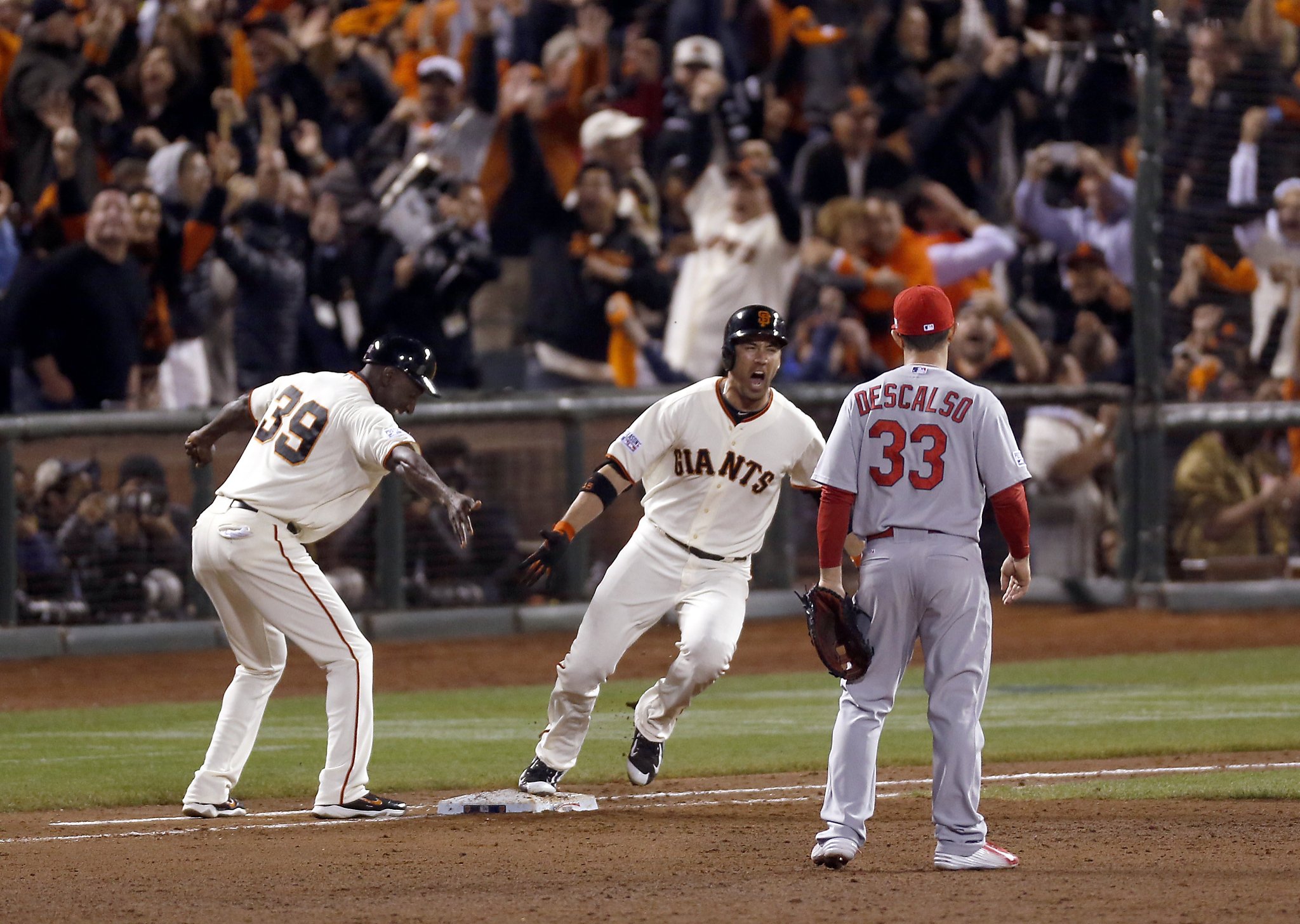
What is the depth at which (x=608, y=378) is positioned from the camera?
15.6 meters

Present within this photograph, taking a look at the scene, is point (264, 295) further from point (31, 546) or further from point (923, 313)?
point (923, 313)

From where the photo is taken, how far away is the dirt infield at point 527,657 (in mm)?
12734

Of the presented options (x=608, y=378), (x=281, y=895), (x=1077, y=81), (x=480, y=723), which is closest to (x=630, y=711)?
(x=480, y=723)

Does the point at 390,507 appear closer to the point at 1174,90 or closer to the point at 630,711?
the point at 630,711

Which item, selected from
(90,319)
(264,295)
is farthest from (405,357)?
(264,295)

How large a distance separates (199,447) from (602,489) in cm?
172

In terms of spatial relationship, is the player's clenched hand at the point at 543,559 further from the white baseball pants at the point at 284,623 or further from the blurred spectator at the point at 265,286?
the blurred spectator at the point at 265,286

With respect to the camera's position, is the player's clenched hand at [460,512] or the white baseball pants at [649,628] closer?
the player's clenched hand at [460,512]

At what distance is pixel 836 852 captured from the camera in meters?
6.06

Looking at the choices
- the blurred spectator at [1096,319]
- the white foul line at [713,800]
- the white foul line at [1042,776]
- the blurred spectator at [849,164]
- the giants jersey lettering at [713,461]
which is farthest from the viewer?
the blurred spectator at [849,164]

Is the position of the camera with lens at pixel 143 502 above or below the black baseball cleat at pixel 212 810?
above

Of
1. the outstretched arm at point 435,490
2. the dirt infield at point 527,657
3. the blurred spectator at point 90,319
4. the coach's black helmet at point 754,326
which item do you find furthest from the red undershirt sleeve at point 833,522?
the blurred spectator at point 90,319

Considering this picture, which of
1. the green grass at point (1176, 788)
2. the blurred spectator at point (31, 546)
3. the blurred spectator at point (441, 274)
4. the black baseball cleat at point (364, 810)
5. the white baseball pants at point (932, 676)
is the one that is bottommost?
the black baseball cleat at point (364, 810)

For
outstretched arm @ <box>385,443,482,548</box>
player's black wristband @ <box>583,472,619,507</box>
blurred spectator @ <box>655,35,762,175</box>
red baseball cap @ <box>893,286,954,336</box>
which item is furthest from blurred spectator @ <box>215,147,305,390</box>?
red baseball cap @ <box>893,286,954,336</box>
